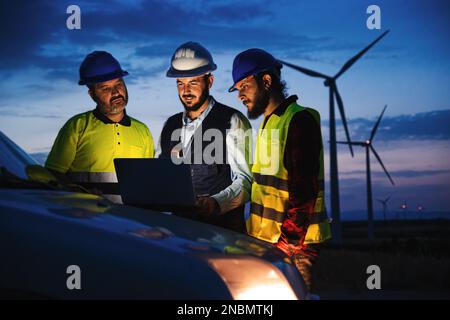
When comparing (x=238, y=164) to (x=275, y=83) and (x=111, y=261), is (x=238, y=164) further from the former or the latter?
(x=111, y=261)

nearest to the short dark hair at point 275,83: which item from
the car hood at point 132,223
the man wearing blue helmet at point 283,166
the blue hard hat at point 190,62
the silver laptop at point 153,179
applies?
the man wearing blue helmet at point 283,166

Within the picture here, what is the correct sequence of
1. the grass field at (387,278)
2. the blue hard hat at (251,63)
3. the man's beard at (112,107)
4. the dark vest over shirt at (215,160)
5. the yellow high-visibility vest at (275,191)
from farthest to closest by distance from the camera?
the grass field at (387,278), the man's beard at (112,107), the dark vest over shirt at (215,160), the blue hard hat at (251,63), the yellow high-visibility vest at (275,191)

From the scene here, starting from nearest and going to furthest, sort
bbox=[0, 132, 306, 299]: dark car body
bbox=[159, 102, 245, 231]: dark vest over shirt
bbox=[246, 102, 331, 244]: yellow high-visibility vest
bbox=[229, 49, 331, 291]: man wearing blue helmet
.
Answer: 1. bbox=[0, 132, 306, 299]: dark car body
2. bbox=[229, 49, 331, 291]: man wearing blue helmet
3. bbox=[246, 102, 331, 244]: yellow high-visibility vest
4. bbox=[159, 102, 245, 231]: dark vest over shirt

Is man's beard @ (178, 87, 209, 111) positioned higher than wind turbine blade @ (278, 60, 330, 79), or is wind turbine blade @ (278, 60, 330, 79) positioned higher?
wind turbine blade @ (278, 60, 330, 79)

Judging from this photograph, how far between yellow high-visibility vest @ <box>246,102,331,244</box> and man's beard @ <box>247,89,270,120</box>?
0.73 ft

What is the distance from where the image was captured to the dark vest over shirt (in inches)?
240

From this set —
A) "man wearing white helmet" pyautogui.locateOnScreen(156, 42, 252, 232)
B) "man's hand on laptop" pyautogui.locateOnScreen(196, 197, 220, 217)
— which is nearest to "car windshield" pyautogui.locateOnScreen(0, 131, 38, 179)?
"man's hand on laptop" pyautogui.locateOnScreen(196, 197, 220, 217)

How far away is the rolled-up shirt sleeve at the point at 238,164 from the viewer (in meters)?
5.92

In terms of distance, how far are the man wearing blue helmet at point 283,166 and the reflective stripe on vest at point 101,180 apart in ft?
4.29

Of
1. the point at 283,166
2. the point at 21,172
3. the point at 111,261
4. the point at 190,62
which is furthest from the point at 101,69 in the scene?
the point at 111,261

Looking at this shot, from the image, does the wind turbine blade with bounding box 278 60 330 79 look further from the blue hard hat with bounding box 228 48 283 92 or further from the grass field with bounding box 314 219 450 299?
the blue hard hat with bounding box 228 48 283 92

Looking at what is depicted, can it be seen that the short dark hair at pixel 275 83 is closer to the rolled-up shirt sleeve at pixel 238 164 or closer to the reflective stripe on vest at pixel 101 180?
the rolled-up shirt sleeve at pixel 238 164
